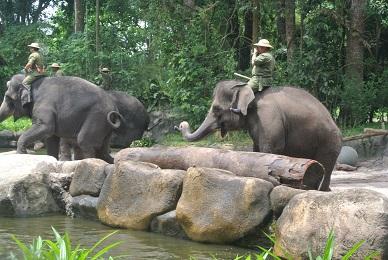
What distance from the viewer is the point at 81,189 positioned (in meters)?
8.55

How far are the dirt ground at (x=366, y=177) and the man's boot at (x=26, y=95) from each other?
16.8ft

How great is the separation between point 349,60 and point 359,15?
1.11 meters

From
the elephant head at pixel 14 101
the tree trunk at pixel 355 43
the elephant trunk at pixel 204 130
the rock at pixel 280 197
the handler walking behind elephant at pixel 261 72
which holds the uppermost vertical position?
the tree trunk at pixel 355 43

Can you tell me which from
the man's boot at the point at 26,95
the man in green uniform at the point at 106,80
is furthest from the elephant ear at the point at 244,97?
the man in green uniform at the point at 106,80

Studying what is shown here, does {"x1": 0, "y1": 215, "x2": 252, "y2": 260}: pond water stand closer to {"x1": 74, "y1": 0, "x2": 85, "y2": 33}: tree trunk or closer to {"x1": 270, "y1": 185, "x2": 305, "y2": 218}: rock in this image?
{"x1": 270, "y1": 185, "x2": 305, "y2": 218}: rock

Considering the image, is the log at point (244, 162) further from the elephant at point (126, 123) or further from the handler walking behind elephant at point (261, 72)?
the elephant at point (126, 123)

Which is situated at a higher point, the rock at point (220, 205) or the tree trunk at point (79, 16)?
the tree trunk at point (79, 16)

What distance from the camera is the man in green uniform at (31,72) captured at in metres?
11.5

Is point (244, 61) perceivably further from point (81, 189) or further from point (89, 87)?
point (81, 189)

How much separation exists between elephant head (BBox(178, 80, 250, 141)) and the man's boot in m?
3.17

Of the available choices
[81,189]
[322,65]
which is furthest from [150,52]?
[81,189]

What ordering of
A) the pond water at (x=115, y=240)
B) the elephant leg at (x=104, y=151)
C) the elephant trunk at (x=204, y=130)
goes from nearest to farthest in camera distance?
the pond water at (x=115, y=240)
the elephant trunk at (x=204, y=130)
the elephant leg at (x=104, y=151)

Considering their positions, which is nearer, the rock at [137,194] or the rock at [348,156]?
the rock at [137,194]

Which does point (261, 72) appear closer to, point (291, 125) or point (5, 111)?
point (291, 125)
